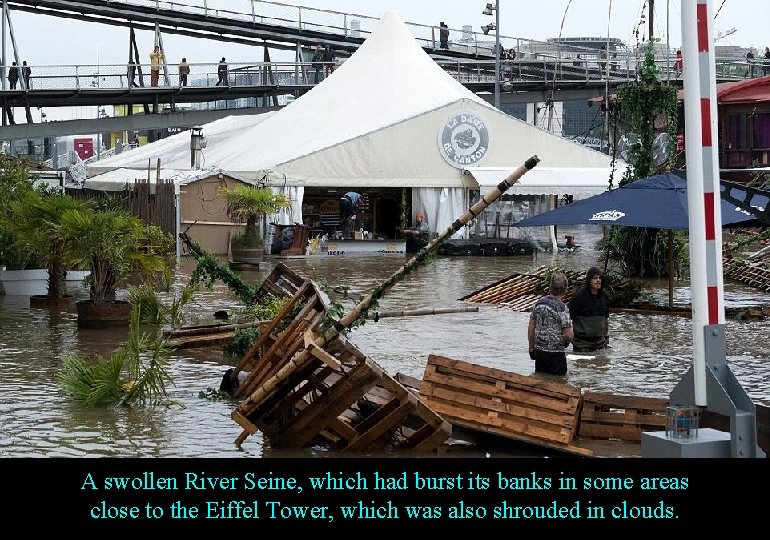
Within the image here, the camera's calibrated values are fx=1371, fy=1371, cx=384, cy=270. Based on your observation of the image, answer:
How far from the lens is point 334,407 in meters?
10.1

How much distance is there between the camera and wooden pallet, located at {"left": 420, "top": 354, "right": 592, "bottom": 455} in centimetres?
1036

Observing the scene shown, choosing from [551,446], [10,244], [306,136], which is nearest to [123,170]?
[306,136]

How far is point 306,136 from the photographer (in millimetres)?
38750

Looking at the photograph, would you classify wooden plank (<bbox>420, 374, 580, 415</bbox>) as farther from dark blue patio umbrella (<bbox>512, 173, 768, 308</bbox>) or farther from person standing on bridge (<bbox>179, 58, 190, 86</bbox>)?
person standing on bridge (<bbox>179, 58, 190, 86</bbox>)

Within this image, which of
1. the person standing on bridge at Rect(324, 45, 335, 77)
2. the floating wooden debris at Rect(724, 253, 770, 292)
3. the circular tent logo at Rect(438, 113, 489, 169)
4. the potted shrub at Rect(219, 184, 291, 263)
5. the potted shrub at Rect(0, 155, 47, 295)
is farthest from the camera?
the person standing on bridge at Rect(324, 45, 335, 77)

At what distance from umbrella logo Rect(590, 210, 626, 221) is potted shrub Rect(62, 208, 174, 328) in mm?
6113

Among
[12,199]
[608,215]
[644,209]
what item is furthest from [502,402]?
[12,199]

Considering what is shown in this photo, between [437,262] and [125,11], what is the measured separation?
28.2 meters

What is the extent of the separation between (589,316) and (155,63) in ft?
139

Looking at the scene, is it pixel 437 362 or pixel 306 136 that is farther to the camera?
pixel 306 136

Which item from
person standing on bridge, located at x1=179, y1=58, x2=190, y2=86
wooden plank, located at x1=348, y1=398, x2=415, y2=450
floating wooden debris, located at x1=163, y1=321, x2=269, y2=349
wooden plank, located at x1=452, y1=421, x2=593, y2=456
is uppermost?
person standing on bridge, located at x1=179, y1=58, x2=190, y2=86

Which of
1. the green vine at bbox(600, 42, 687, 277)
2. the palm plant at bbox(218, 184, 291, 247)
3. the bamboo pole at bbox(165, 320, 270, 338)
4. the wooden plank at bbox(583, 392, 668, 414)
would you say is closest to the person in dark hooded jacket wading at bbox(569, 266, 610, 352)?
the bamboo pole at bbox(165, 320, 270, 338)

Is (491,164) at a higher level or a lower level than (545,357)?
higher
